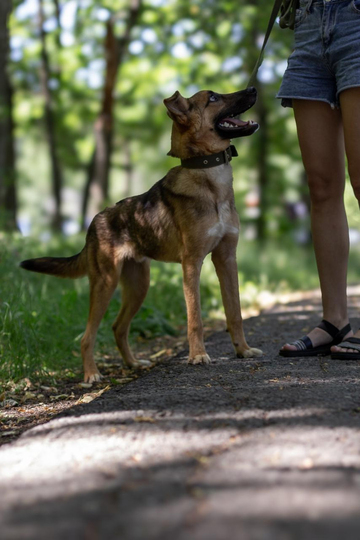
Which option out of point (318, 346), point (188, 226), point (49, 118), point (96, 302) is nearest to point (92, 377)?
point (96, 302)

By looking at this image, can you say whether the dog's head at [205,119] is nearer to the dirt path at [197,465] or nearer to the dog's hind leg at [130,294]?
the dog's hind leg at [130,294]

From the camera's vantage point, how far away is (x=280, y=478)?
7.05 ft

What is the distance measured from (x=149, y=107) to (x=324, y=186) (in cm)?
1617

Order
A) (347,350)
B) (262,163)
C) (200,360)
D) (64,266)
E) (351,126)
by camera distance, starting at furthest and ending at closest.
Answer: (262,163) → (64,266) → (200,360) → (347,350) → (351,126)

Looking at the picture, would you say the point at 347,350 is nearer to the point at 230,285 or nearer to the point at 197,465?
the point at 230,285

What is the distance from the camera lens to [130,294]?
17.7ft

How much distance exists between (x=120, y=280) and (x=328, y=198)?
5.74 ft

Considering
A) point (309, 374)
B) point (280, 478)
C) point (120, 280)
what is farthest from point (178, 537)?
point (120, 280)

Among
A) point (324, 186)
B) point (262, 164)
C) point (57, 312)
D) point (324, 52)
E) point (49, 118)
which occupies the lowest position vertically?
point (57, 312)

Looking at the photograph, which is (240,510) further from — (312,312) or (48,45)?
(48,45)

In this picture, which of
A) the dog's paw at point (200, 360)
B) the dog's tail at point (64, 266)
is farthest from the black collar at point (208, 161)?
the dog's paw at point (200, 360)

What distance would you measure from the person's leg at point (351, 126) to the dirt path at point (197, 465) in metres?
1.35

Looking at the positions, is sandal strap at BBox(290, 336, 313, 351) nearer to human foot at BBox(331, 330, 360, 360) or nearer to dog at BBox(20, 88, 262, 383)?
human foot at BBox(331, 330, 360, 360)

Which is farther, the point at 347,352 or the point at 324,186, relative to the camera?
the point at 324,186
